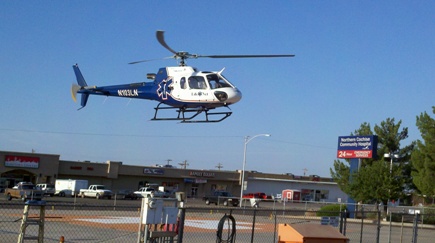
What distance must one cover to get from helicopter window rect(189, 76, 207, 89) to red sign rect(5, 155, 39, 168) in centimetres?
5152

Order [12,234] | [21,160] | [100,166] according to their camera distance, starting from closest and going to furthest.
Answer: [12,234] → [21,160] → [100,166]

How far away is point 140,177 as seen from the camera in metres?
85.1

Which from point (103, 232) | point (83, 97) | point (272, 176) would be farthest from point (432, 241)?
point (272, 176)

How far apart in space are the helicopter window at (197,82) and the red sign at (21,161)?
5152cm

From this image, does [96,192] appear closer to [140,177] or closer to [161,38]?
[140,177]

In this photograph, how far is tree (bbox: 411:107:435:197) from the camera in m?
48.1

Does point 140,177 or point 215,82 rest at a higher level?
point 215,82

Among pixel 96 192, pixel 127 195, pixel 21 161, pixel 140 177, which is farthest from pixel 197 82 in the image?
pixel 140 177

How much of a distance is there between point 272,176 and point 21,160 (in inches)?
1778

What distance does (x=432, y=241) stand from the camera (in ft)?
89.8

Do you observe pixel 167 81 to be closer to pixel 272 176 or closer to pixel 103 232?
pixel 103 232

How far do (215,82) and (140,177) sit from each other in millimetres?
60998

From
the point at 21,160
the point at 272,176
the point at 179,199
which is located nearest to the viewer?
the point at 179,199

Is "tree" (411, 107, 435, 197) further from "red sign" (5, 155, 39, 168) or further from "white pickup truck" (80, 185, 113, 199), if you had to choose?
"red sign" (5, 155, 39, 168)
